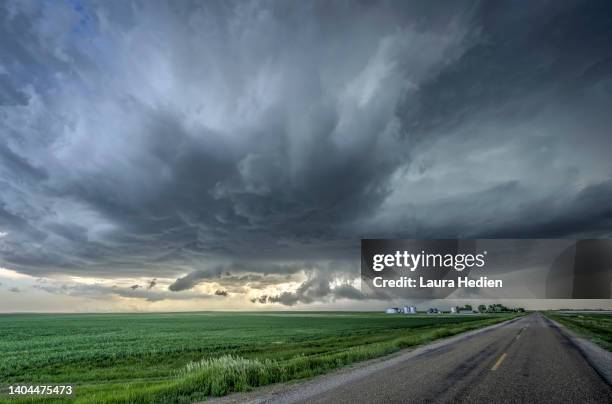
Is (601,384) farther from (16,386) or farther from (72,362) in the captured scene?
(72,362)

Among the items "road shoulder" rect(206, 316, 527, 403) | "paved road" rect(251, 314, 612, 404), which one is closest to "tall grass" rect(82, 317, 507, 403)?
"road shoulder" rect(206, 316, 527, 403)

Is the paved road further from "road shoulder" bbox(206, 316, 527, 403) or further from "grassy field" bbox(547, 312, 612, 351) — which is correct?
"grassy field" bbox(547, 312, 612, 351)

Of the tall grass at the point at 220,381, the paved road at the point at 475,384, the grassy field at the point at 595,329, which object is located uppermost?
the paved road at the point at 475,384

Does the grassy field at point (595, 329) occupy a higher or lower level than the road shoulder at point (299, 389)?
lower

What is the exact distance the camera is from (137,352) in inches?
1168

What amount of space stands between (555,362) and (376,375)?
25.1 feet

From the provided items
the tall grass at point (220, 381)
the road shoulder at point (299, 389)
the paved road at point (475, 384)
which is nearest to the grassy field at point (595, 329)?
the paved road at point (475, 384)

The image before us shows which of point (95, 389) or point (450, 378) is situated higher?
point (450, 378)

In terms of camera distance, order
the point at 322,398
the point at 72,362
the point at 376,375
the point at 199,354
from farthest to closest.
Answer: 1. the point at 199,354
2. the point at 72,362
3. the point at 376,375
4. the point at 322,398

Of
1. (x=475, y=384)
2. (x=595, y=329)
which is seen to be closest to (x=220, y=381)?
(x=475, y=384)

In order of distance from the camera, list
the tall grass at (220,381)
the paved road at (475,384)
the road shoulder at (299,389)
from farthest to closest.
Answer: the tall grass at (220,381), the road shoulder at (299,389), the paved road at (475,384)

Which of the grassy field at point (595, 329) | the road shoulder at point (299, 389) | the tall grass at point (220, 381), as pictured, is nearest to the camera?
the road shoulder at point (299, 389)

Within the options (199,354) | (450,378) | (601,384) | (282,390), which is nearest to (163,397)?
(282,390)

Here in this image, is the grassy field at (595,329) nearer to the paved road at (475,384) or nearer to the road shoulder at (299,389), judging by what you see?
the paved road at (475,384)
